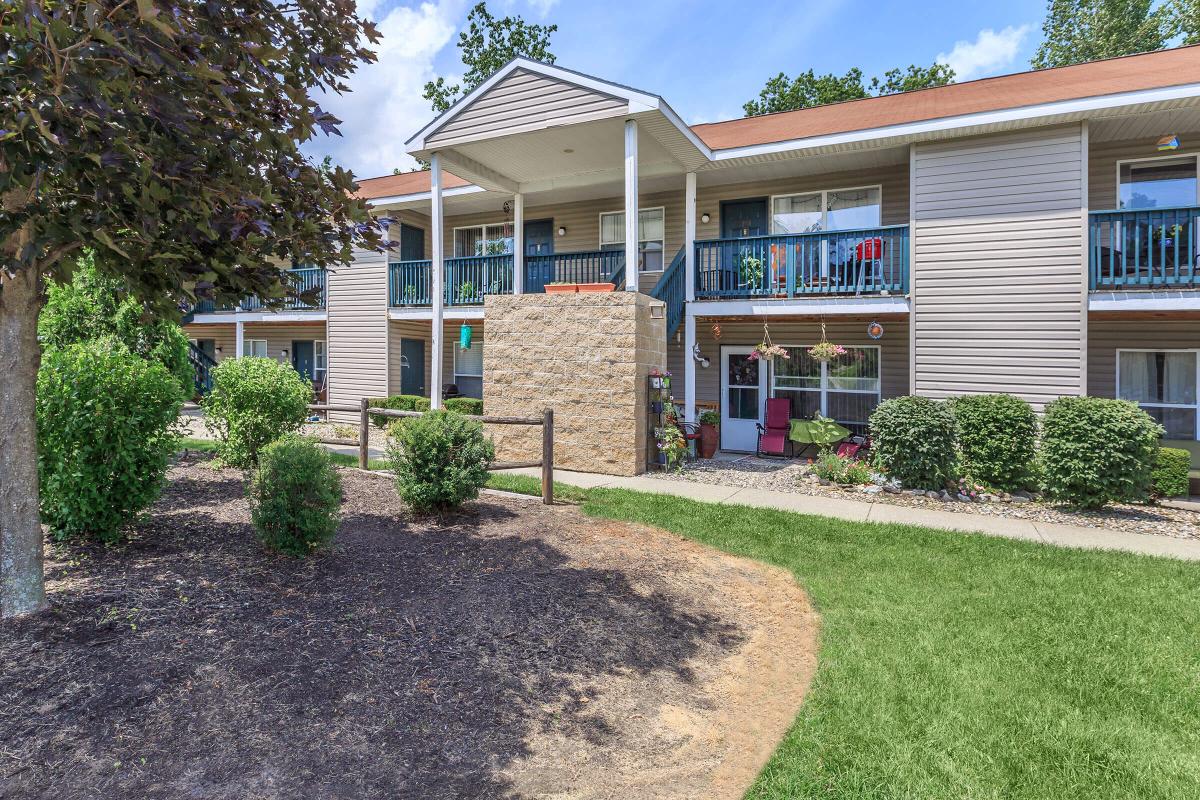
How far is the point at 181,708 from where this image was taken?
2797 mm

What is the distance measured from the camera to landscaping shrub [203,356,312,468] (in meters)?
7.99

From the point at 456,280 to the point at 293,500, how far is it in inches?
382

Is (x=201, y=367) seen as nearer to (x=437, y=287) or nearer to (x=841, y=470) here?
(x=437, y=287)

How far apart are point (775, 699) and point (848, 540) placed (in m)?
3.15

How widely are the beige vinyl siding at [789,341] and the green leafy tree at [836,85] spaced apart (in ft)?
62.8

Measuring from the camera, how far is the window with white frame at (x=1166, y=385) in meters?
9.48

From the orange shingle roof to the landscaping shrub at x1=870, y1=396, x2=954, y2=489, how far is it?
4.67 metres

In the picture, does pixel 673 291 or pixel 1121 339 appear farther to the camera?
pixel 673 291

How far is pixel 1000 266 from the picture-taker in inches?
369

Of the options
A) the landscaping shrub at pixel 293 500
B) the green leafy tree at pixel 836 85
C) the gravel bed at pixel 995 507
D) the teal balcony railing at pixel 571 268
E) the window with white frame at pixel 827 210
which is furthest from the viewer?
the green leafy tree at pixel 836 85

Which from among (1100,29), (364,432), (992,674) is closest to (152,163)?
(992,674)

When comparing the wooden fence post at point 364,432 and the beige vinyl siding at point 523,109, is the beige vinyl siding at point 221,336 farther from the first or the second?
the wooden fence post at point 364,432

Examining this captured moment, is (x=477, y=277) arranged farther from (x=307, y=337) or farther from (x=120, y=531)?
(x=120, y=531)

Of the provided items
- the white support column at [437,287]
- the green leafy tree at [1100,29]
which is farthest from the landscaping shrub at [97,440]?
the green leafy tree at [1100,29]
